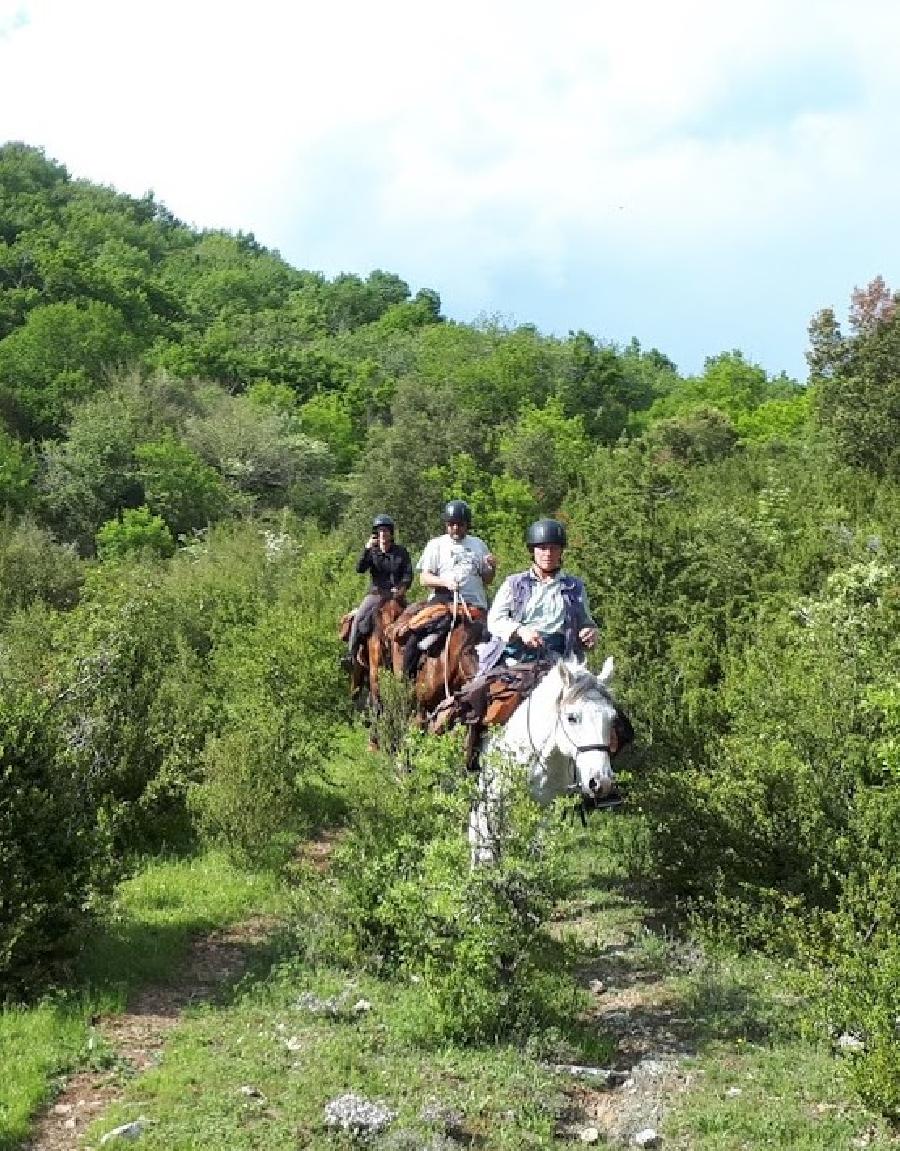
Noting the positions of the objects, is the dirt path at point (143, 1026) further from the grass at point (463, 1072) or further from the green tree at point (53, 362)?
the green tree at point (53, 362)

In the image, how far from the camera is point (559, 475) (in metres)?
38.7

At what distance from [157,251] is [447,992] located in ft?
302

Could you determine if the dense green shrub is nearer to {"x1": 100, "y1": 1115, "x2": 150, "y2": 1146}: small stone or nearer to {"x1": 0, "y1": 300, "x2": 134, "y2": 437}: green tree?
{"x1": 0, "y1": 300, "x2": 134, "y2": 437}: green tree

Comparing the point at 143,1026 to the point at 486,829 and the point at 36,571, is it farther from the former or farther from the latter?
the point at 36,571

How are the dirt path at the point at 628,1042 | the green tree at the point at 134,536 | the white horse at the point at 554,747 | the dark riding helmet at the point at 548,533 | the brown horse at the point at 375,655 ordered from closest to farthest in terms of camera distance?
the dirt path at the point at 628,1042 → the white horse at the point at 554,747 → the dark riding helmet at the point at 548,533 → the brown horse at the point at 375,655 → the green tree at the point at 134,536

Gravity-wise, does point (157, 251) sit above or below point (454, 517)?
above

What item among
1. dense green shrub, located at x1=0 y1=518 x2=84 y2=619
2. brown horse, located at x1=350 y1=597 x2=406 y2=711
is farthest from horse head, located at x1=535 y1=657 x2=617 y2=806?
dense green shrub, located at x1=0 y1=518 x2=84 y2=619

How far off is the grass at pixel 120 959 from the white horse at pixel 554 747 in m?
2.49

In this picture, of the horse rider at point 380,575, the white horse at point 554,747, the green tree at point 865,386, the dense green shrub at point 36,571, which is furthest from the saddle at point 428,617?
the green tree at point 865,386

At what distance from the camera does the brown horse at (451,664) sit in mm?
9883

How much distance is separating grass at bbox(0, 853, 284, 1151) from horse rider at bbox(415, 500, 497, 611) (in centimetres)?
329

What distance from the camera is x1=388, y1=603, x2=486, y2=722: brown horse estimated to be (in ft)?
32.4

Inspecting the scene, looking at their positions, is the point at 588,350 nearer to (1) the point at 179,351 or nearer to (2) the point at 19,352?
(1) the point at 179,351

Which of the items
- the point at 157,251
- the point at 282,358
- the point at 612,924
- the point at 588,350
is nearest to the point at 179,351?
the point at 282,358
